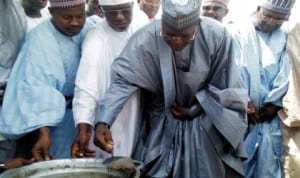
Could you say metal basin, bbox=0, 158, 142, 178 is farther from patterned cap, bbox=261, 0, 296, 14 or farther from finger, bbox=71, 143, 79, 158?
patterned cap, bbox=261, 0, 296, 14

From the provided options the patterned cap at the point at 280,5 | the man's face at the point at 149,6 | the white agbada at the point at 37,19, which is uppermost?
the patterned cap at the point at 280,5

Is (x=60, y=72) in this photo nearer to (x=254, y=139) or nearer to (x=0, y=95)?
(x=0, y=95)

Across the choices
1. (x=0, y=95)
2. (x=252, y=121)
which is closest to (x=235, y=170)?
(x=252, y=121)

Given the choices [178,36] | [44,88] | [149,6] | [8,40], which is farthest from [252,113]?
[149,6]

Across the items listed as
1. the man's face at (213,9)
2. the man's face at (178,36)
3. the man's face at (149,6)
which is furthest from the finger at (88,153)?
the man's face at (149,6)

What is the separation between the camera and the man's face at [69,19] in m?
2.73

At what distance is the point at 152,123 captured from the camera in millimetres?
2779

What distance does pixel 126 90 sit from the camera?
8.48ft

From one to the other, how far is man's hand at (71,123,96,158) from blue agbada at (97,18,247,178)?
11 centimetres

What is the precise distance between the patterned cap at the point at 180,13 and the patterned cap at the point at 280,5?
4.05 feet

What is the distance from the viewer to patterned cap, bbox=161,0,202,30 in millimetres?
2391

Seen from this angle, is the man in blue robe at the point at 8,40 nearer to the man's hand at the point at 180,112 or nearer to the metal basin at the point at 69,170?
the metal basin at the point at 69,170

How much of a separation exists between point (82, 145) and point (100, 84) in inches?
15.7

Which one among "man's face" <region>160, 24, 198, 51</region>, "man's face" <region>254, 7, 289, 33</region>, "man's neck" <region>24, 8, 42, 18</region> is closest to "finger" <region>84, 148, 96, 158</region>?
"man's face" <region>160, 24, 198, 51</region>
